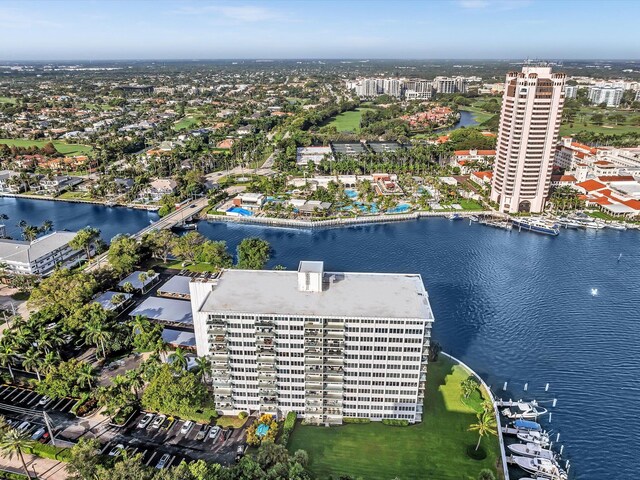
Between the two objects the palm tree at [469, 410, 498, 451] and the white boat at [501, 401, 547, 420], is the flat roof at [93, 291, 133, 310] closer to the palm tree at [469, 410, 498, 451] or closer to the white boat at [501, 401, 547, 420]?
the palm tree at [469, 410, 498, 451]

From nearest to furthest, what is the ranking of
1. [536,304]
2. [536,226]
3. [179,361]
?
[179,361]
[536,304]
[536,226]

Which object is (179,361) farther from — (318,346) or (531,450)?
(531,450)

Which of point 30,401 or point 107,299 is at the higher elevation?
point 107,299

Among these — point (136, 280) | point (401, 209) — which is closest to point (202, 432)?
point (136, 280)

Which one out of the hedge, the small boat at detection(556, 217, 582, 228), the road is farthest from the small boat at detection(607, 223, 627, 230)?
the hedge

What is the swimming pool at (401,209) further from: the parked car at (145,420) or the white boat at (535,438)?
the parked car at (145,420)

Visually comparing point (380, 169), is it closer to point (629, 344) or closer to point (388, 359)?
point (629, 344)
